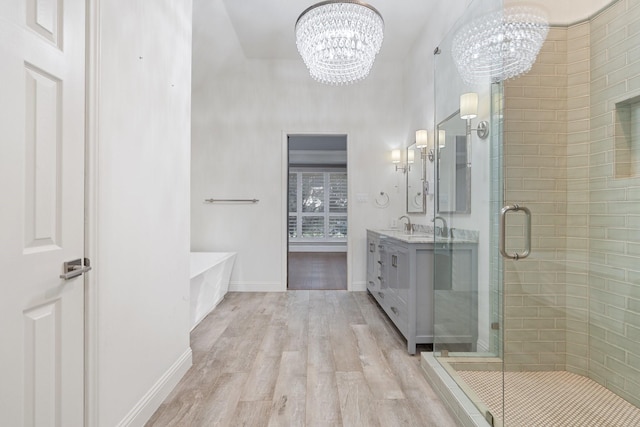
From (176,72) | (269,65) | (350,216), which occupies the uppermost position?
(269,65)

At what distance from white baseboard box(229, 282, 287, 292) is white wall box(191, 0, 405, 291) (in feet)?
0.04

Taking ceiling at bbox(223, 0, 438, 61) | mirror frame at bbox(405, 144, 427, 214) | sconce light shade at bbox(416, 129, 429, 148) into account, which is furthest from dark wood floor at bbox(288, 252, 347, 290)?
ceiling at bbox(223, 0, 438, 61)

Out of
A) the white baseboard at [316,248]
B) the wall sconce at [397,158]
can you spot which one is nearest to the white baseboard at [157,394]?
the wall sconce at [397,158]

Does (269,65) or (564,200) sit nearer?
(564,200)

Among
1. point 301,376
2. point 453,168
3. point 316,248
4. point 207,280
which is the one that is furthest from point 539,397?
point 316,248

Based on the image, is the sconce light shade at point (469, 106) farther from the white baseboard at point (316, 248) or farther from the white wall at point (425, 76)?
the white baseboard at point (316, 248)

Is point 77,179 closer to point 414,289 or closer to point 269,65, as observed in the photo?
point 414,289

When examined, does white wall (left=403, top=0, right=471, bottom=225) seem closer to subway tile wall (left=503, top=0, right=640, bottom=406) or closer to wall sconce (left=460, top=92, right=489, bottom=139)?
wall sconce (left=460, top=92, right=489, bottom=139)

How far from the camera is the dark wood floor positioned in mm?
4738

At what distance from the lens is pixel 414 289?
98.3 inches

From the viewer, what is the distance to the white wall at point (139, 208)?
1320mm

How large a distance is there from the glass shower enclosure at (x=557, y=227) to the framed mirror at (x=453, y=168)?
0.06 meters

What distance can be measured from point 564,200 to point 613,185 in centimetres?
24

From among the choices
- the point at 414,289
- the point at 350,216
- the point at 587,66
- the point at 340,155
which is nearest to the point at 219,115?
the point at 350,216
